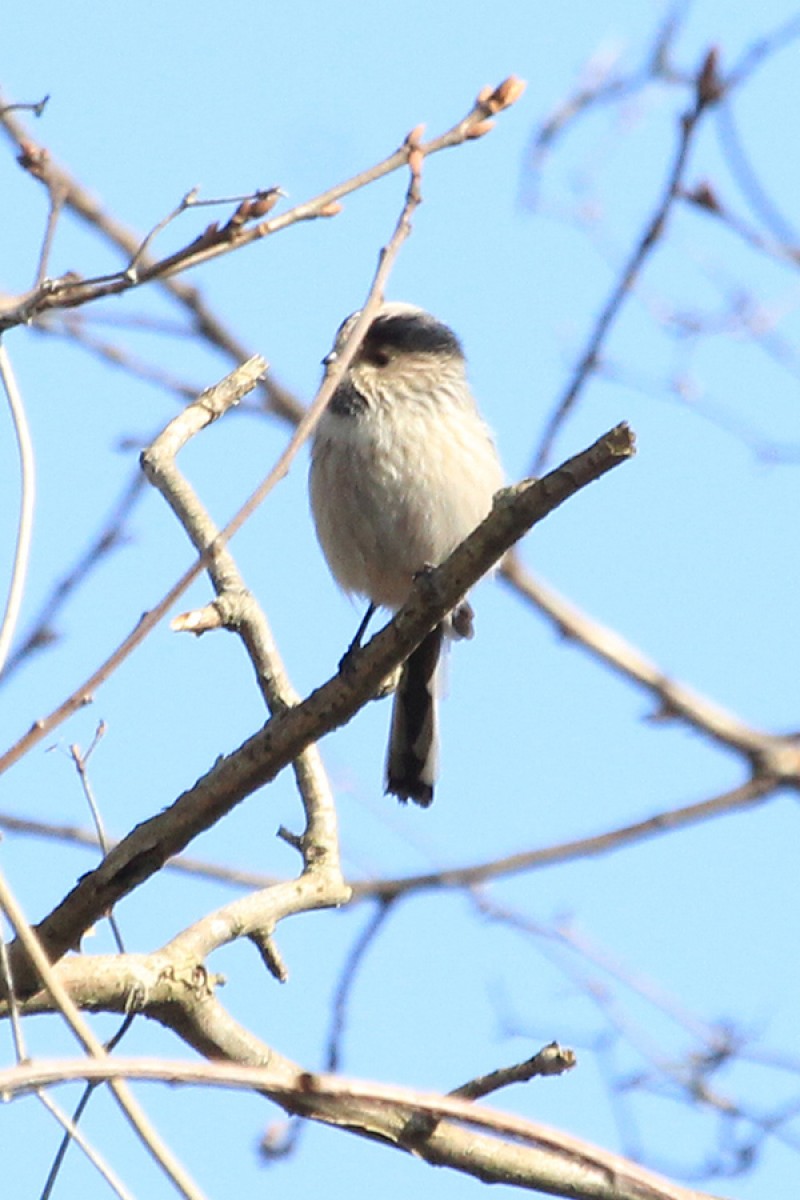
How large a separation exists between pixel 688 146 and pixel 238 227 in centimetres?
141

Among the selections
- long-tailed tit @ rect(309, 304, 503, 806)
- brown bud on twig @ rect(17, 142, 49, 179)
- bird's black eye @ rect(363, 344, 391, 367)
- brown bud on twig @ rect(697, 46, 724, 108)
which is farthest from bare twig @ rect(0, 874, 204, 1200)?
bird's black eye @ rect(363, 344, 391, 367)

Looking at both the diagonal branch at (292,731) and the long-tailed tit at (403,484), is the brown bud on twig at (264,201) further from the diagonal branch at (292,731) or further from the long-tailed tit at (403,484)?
the long-tailed tit at (403,484)

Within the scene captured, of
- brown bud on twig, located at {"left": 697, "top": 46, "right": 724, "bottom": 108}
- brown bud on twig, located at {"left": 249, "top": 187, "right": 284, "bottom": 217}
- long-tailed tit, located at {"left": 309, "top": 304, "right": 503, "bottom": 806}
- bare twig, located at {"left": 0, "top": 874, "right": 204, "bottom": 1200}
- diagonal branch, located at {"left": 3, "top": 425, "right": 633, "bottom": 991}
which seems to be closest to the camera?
bare twig, located at {"left": 0, "top": 874, "right": 204, "bottom": 1200}

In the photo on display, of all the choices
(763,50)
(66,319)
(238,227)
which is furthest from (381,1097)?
(66,319)

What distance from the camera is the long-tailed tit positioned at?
435 cm

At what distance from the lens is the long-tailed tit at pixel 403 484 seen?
4.35 m

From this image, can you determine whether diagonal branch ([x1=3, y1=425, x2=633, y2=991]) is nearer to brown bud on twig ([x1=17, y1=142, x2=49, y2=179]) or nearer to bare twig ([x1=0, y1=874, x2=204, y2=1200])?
bare twig ([x1=0, y1=874, x2=204, y2=1200])

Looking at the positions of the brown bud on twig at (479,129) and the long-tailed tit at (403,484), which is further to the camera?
the long-tailed tit at (403,484)

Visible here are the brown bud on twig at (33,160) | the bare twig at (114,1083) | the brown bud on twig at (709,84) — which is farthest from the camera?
the brown bud on twig at (709,84)

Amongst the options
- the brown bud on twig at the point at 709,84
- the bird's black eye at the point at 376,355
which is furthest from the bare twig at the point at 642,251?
the bird's black eye at the point at 376,355

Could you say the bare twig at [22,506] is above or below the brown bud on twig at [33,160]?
below

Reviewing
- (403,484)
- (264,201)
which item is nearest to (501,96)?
(264,201)

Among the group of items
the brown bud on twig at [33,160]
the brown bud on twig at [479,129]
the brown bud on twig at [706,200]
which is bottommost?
the brown bud on twig at [33,160]

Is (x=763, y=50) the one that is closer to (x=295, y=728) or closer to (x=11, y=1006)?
(x=295, y=728)
